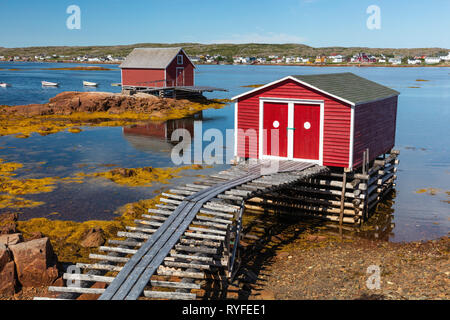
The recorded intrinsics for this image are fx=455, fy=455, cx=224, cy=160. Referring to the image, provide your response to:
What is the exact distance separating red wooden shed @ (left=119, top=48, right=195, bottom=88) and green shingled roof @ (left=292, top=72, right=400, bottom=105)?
1434 inches

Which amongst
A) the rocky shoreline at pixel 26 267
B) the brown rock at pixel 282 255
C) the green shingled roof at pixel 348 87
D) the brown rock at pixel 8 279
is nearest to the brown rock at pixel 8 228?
the rocky shoreline at pixel 26 267

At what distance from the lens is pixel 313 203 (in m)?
18.7

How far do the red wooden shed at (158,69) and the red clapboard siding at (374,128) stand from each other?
3683cm

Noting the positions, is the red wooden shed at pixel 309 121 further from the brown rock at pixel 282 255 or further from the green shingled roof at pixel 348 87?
the brown rock at pixel 282 255

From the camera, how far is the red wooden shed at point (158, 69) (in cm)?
5544

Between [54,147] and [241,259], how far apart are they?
22.2 metres

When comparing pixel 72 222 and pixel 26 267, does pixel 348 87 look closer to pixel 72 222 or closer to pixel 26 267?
pixel 72 222

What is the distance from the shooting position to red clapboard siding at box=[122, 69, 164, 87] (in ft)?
183

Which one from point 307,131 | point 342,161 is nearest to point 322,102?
point 307,131

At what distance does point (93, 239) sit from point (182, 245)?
5483 millimetres

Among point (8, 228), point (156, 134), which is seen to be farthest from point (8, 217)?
point (156, 134)

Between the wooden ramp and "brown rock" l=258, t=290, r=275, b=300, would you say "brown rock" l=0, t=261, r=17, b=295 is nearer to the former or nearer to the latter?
the wooden ramp

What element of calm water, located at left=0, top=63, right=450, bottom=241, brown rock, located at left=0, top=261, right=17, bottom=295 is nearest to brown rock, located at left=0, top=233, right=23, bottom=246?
brown rock, located at left=0, top=261, right=17, bottom=295
